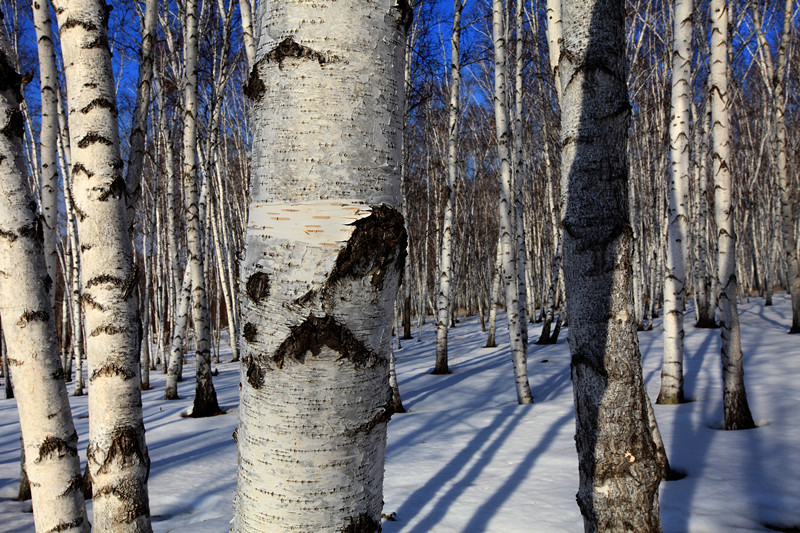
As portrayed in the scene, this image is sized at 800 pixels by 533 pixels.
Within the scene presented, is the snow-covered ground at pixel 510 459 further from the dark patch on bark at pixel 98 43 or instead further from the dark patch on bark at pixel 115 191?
the dark patch on bark at pixel 98 43

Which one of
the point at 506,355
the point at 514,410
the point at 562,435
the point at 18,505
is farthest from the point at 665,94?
the point at 18,505

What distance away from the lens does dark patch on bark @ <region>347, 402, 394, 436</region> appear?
0.71 meters

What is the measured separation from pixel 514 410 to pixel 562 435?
4.46ft

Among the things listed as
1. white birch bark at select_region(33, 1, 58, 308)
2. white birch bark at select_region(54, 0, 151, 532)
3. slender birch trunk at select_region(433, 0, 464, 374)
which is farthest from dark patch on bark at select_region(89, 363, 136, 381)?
slender birch trunk at select_region(433, 0, 464, 374)

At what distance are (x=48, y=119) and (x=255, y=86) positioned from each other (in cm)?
477

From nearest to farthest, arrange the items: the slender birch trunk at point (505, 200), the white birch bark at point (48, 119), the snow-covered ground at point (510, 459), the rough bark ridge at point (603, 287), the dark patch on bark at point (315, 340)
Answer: the dark patch on bark at point (315, 340) → the rough bark ridge at point (603, 287) → the snow-covered ground at point (510, 459) → the white birch bark at point (48, 119) → the slender birch trunk at point (505, 200)

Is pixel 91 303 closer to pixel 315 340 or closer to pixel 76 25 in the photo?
pixel 76 25

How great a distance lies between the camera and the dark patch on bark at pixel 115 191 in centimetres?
223

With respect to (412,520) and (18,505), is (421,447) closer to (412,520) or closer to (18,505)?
(412,520)

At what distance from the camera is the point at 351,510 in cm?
71

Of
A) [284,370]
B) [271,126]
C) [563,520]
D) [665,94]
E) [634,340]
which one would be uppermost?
[665,94]

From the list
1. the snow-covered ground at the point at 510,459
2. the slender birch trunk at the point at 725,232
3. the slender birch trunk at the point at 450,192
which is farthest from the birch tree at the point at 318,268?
the slender birch trunk at the point at 450,192

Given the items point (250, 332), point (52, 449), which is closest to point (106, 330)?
point (52, 449)

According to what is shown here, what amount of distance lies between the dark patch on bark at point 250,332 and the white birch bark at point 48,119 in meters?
3.48
